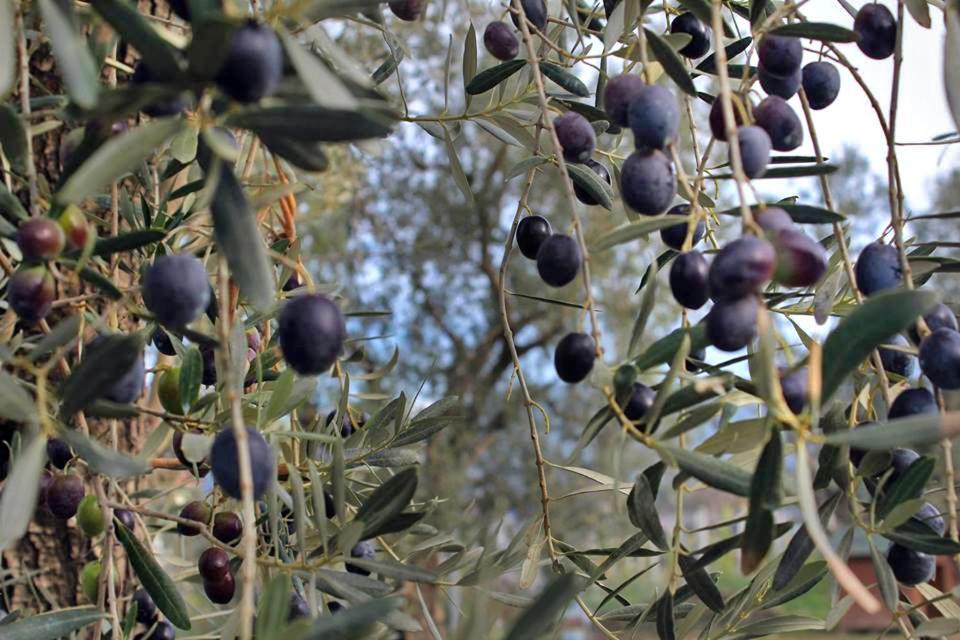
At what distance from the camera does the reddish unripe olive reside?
464 millimetres

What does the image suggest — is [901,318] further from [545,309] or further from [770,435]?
[545,309]

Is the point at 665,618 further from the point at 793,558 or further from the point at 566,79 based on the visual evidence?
the point at 566,79

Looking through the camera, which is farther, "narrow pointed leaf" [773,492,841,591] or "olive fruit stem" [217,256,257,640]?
"narrow pointed leaf" [773,492,841,591]

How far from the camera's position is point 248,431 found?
478 mm

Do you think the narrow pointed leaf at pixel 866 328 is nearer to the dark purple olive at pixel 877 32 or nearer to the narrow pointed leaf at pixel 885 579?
the narrow pointed leaf at pixel 885 579

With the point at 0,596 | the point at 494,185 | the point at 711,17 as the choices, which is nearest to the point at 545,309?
the point at 494,185

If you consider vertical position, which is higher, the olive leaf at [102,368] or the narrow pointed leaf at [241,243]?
the narrow pointed leaf at [241,243]

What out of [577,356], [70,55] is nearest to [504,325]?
[577,356]

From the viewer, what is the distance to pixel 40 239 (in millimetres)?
464

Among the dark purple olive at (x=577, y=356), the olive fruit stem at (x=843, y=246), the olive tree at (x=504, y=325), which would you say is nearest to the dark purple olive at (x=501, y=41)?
the olive tree at (x=504, y=325)

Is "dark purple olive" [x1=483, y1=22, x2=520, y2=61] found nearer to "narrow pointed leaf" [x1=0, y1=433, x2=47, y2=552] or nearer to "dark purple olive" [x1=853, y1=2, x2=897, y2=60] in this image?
"dark purple olive" [x1=853, y1=2, x2=897, y2=60]

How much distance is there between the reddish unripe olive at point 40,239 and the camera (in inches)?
18.3

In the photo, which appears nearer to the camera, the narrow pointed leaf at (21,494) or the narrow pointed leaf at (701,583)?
the narrow pointed leaf at (21,494)

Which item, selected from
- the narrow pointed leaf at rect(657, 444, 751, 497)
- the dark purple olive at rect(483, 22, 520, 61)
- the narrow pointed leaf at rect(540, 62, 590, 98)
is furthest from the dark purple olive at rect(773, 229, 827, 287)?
the dark purple olive at rect(483, 22, 520, 61)
